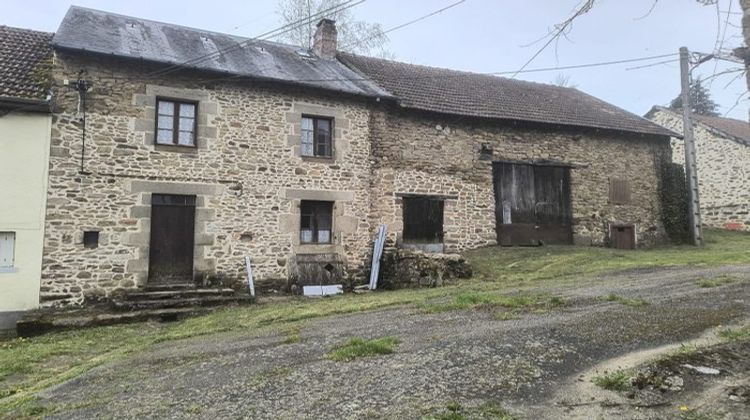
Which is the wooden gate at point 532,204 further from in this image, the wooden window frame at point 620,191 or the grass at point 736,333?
the grass at point 736,333

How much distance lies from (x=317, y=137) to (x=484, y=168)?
5.28 m

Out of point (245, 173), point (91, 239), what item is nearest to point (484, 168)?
point (245, 173)

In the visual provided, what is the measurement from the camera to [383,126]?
1359 centimetres

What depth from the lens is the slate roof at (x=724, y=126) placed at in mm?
19797

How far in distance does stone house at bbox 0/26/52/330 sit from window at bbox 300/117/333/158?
216 inches

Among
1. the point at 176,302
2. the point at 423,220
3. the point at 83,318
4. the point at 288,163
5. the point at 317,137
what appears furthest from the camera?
the point at 423,220

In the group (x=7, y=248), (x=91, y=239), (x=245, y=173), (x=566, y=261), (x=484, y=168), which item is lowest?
(x=566, y=261)

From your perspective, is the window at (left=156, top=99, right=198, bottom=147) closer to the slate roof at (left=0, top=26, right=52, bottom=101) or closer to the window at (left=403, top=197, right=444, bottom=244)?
the slate roof at (left=0, top=26, right=52, bottom=101)

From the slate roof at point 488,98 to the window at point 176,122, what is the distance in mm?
5619

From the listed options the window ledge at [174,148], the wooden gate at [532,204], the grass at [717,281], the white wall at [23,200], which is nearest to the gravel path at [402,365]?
the grass at [717,281]

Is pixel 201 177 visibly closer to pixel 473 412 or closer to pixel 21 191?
pixel 21 191

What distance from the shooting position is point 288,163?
480 inches

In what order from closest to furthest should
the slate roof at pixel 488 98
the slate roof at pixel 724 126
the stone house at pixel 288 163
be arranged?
the stone house at pixel 288 163 < the slate roof at pixel 488 98 < the slate roof at pixel 724 126

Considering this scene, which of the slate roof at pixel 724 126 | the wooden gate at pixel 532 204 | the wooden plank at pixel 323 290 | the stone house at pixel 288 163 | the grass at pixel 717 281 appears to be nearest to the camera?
the grass at pixel 717 281
